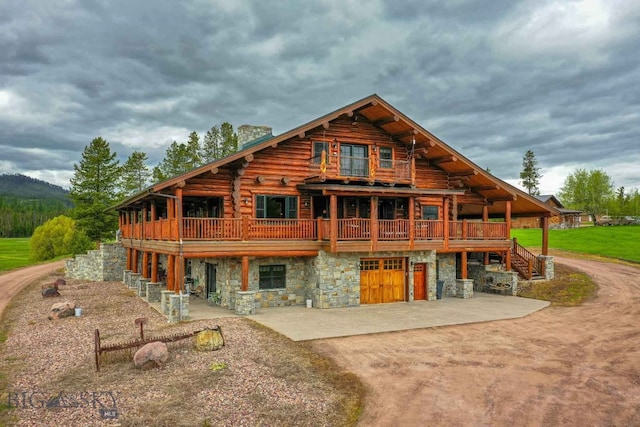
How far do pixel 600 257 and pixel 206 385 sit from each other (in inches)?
1407

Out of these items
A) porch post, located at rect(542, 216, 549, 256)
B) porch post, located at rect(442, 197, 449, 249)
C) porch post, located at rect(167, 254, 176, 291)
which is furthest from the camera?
porch post, located at rect(542, 216, 549, 256)

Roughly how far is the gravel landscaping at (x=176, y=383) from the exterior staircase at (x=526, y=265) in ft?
59.5

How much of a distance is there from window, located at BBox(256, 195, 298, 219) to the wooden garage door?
160 inches

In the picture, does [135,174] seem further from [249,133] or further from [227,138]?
[249,133]

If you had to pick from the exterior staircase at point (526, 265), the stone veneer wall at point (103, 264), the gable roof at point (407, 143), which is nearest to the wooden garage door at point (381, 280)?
the gable roof at point (407, 143)

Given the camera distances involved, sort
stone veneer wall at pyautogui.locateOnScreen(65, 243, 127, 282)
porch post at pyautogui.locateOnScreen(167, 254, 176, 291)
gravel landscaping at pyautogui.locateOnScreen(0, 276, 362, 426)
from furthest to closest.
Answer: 1. stone veneer wall at pyautogui.locateOnScreen(65, 243, 127, 282)
2. porch post at pyautogui.locateOnScreen(167, 254, 176, 291)
3. gravel landscaping at pyautogui.locateOnScreen(0, 276, 362, 426)

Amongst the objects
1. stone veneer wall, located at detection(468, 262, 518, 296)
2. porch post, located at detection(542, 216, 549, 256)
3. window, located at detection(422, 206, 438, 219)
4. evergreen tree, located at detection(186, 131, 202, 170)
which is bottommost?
stone veneer wall, located at detection(468, 262, 518, 296)

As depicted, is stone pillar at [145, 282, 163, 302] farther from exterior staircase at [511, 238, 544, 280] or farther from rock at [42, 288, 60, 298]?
exterior staircase at [511, 238, 544, 280]

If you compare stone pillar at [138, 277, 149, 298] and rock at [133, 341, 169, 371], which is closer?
rock at [133, 341, 169, 371]

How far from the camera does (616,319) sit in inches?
696

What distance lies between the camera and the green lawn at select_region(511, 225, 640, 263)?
38938 millimetres

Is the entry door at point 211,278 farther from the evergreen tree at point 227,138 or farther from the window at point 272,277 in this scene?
the evergreen tree at point 227,138

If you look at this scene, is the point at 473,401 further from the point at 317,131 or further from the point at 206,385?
the point at 317,131

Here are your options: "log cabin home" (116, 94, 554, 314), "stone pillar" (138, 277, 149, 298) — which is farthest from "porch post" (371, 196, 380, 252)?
"stone pillar" (138, 277, 149, 298)
